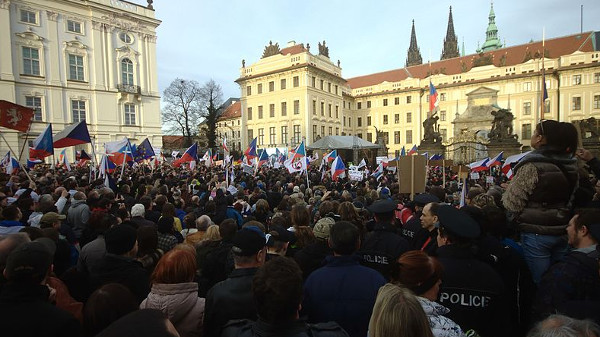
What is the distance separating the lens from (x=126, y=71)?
3912 centimetres

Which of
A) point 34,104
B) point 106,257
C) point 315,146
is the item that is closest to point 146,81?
point 34,104

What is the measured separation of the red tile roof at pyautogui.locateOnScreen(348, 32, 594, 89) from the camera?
2056 inches

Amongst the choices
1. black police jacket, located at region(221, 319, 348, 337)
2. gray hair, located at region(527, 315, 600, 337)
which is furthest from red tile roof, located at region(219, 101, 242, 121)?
gray hair, located at region(527, 315, 600, 337)

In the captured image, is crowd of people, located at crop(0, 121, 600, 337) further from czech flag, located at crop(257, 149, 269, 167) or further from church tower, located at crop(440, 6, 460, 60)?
church tower, located at crop(440, 6, 460, 60)

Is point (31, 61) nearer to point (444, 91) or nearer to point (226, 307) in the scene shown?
point (226, 307)

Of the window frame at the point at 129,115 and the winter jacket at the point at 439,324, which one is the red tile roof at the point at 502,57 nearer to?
the window frame at the point at 129,115

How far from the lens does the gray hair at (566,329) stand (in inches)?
55.9

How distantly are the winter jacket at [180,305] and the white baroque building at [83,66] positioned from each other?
36.8 metres

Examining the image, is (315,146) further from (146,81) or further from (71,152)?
(71,152)

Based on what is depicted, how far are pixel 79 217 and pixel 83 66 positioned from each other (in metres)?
38.1

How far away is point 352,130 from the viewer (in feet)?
215

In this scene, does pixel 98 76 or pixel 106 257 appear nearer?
pixel 106 257

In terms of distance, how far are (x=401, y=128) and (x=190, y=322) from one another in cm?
6302

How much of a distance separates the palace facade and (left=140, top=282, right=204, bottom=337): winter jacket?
46.4 metres
